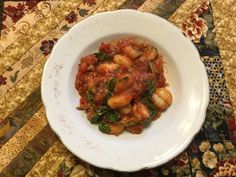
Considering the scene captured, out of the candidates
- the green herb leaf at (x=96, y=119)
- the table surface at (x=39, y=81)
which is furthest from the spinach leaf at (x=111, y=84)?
the table surface at (x=39, y=81)

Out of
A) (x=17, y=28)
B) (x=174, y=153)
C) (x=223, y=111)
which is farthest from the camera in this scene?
(x=17, y=28)

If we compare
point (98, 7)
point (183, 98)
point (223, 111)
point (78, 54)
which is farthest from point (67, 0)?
point (223, 111)

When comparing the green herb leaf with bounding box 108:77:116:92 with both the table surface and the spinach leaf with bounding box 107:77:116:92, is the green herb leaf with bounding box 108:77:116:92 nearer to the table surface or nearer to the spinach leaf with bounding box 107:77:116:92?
the spinach leaf with bounding box 107:77:116:92

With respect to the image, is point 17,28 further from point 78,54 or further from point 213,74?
point 213,74

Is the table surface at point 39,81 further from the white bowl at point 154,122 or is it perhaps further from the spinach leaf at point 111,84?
the spinach leaf at point 111,84

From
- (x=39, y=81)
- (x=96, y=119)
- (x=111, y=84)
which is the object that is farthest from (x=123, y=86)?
(x=39, y=81)

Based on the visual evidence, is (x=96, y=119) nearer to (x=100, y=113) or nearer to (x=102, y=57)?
(x=100, y=113)
